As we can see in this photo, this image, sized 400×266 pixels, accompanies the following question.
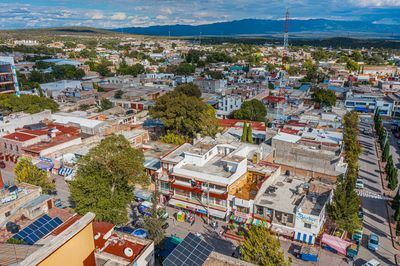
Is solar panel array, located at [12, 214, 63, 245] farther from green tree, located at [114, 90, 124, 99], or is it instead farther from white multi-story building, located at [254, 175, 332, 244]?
green tree, located at [114, 90, 124, 99]

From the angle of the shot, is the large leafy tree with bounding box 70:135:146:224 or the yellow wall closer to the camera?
the yellow wall

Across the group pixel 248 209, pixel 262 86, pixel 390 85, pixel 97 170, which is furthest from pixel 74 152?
pixel 390 85

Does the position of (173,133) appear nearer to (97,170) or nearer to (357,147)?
(97,170)

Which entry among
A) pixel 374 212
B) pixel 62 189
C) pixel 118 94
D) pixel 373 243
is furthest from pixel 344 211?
pixel 118 94

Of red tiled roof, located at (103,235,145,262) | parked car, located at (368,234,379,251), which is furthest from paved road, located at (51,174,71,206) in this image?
parked car, located at (368,234,379,251)

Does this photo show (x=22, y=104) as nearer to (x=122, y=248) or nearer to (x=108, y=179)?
(x=108, y=179)

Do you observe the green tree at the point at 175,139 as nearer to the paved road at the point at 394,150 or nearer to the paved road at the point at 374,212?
the paved road at the point at 374,212
